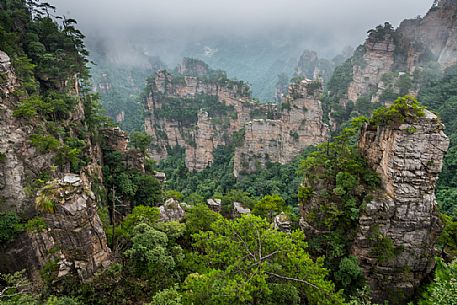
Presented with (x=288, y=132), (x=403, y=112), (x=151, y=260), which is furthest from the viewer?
(x=288, y=132)

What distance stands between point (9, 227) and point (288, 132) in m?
35.6

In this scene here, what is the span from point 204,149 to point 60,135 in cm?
3467

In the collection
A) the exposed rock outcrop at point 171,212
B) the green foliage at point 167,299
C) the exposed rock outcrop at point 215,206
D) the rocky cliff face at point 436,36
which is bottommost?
the exposed rock outcrop at point 215,206

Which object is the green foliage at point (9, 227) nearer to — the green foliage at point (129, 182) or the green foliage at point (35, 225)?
the green foliage at point (35, 225)

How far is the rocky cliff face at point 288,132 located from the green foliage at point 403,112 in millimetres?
26820

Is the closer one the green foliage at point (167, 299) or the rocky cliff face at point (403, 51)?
the green foliage at point (167, 299)

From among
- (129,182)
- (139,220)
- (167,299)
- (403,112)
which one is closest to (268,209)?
(139,220)

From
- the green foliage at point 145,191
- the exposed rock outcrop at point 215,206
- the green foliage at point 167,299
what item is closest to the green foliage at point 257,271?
the green foliage at point 167,299

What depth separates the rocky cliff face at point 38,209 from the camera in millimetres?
10836

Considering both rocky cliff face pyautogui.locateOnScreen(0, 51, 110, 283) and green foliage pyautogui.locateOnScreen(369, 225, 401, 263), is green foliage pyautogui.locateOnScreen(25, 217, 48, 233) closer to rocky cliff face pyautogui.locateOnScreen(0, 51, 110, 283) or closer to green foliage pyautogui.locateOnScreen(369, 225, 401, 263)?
rocky cliff face pyautogui.locateOnScreen(0, 51, 110, 283)

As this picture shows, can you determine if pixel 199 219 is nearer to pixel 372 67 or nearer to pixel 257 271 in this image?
pixel 257 271

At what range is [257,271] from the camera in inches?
331

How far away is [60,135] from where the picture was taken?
1867 centimetres

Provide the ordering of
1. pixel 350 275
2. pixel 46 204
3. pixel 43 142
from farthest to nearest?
pixel 43 142 → pixel 350 275 → pixel 46 204
